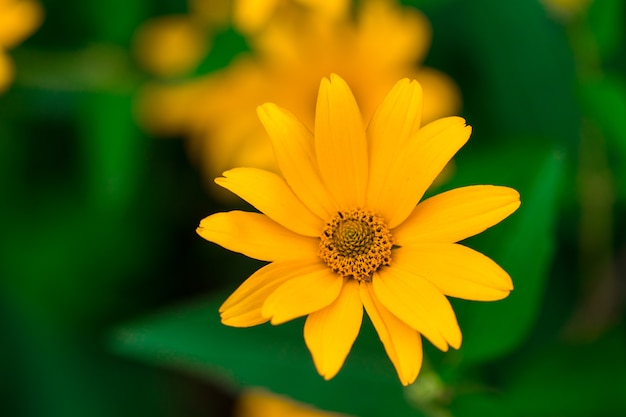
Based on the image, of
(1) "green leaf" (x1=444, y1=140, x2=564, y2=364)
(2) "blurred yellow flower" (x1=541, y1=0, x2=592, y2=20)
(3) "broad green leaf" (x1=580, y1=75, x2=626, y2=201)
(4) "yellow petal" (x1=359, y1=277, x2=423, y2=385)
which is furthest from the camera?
(2) "blurred yellow flower" (x1=541, y1=0, x2=592, y2=20)

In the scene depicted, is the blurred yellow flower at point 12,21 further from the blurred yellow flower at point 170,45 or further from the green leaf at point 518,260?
the green leaf at point 518,260

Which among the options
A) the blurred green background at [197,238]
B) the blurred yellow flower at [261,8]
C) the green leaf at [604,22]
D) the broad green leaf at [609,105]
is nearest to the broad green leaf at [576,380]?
the blurred green background at [197,238]

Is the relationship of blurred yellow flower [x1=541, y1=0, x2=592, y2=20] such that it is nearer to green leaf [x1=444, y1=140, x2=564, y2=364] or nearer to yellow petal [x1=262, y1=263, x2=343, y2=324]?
green leaf [x1=444, y1=140, x2=564, y2=364]

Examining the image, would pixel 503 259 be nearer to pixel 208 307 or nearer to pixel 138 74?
pixel 208 307

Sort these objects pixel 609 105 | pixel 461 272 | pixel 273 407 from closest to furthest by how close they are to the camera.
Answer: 1. pixel 461 272
2. pixel 609 105
3. pixel 273 407

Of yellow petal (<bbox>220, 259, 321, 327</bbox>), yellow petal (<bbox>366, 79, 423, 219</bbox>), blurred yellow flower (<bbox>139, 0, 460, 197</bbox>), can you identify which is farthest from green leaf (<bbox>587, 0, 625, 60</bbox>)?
yellow petal (<bbox>220, 259, 321, 327</bbox>)

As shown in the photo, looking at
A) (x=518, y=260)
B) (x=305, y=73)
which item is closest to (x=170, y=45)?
(x=305, y=73)

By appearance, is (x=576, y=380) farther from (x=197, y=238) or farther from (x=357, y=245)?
(x=197, y=238)
